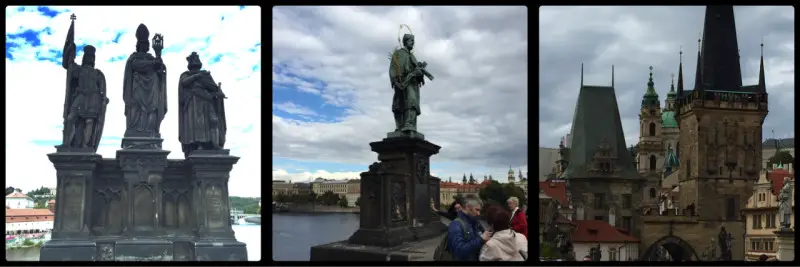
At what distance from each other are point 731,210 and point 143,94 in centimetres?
522

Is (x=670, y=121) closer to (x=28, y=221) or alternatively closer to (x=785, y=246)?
(x=785, y=246)

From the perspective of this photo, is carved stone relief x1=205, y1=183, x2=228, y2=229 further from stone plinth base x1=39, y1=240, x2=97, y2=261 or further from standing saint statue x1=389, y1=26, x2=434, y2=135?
standing saint statue x1=389, y1=26, x2=434, y2=135

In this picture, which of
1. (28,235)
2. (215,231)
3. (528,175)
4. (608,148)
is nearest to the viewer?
(528,175)

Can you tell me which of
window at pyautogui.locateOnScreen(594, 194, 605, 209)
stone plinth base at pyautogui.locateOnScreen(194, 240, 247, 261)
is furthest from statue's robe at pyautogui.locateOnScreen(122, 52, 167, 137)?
window at pyautogui.locateOnScreen(594, 194, 605, 209)

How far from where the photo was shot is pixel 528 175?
5363 mm

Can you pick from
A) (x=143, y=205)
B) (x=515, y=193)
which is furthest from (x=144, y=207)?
(x=515, y=193)

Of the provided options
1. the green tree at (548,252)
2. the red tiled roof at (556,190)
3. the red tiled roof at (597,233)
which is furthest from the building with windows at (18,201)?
the red tiled roof at (597,233)

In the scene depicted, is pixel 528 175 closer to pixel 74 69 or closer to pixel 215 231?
pixel 215 231

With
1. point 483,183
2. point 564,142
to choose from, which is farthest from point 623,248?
point 483,183

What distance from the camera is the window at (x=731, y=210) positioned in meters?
7.08

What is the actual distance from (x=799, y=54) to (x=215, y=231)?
14.7 feet

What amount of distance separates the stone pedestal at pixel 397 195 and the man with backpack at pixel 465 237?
1.94ft

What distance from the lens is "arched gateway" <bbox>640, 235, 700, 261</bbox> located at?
21.4 feet

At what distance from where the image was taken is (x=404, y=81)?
6262 mm
